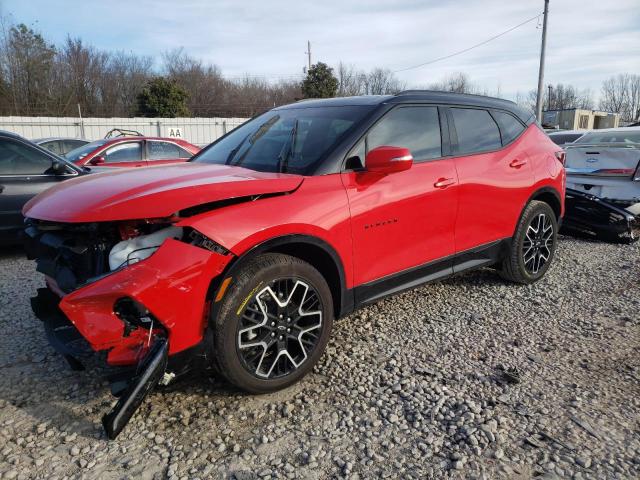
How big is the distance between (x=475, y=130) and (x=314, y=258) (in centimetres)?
204

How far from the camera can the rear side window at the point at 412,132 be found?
3236mm

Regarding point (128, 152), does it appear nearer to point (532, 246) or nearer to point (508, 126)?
point (508, 126)

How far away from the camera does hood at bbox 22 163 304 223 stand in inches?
91.7

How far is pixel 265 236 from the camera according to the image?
8.34ft

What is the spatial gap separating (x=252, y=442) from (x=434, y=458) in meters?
0.89

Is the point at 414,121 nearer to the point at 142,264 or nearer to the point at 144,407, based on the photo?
the point at 142,264

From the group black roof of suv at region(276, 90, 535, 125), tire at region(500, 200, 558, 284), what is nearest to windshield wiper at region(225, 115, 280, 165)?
black roof of suv at region(276, 90, 535, 125)

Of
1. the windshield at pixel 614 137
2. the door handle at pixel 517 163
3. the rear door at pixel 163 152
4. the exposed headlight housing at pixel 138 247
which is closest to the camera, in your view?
the exposed headlight housing at pixel 138 247

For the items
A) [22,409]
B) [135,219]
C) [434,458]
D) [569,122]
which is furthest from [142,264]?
[569,122]

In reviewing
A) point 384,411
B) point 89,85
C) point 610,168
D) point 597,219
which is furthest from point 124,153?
point 89,85

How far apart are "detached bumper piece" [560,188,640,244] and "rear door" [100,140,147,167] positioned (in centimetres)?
711

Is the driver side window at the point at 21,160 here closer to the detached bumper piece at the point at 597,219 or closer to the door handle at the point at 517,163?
the door handle at the point at 517,163

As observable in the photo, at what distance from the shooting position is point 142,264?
2217mm

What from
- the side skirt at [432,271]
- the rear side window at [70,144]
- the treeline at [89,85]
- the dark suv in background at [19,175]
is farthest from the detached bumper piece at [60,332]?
the treeline at [89,85]
